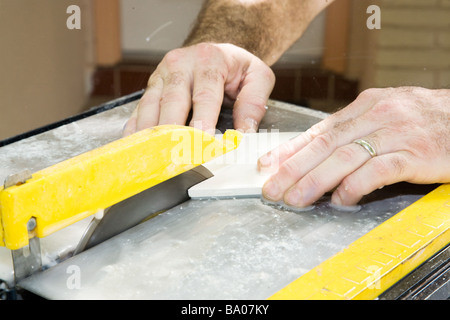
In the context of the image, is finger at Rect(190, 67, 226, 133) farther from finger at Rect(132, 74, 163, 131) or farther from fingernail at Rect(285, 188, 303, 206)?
fingernail at Rect(285, 188, 303, 206)

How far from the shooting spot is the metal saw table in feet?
2.67

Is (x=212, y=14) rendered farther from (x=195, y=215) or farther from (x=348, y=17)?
(x=195, y=215)

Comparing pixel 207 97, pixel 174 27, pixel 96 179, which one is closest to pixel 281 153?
pixel 207 97

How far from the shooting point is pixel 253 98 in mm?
1437

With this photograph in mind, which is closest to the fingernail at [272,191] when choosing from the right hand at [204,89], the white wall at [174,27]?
the right hand at [204,89]

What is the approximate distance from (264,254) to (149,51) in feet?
5.24

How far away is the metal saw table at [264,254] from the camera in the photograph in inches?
32.0

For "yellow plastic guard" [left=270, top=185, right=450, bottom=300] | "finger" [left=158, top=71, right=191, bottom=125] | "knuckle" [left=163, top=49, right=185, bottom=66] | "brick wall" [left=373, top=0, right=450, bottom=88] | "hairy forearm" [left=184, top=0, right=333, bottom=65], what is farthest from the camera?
"brick wall" [left=373, top=0, right=450, bottom=88]

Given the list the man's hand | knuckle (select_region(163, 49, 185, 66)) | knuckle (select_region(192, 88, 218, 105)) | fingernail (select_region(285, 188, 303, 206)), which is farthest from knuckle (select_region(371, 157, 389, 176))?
knuckle (select_region(163, 49, 185, 66))

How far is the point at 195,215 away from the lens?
3.32 feet

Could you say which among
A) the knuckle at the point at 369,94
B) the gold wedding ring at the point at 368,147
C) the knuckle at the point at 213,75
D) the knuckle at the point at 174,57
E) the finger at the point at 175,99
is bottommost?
the gold wedding ring at the point at 368,147

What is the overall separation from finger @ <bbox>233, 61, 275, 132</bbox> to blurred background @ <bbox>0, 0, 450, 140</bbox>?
448 millimetres

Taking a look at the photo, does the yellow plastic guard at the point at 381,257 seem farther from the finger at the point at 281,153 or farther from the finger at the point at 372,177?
the finger at the point at 281,153

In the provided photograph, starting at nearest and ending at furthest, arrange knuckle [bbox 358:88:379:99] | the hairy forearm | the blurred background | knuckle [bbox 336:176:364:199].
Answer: knuckle [bbox 336:176:364:199]
knuckle [bbox 358:88:379:99]
the hairy forearm
the blurred background
